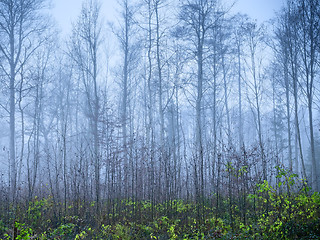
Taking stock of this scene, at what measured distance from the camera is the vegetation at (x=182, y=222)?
4.66 m

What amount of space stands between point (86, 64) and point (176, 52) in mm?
4882

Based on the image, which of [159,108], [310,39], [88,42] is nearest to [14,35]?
[88,42]

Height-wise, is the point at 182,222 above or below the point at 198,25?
below

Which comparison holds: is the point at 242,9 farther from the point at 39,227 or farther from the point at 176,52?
the point at 39,227

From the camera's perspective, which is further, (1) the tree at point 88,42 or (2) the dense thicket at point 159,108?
(1) the tree at point 88,42

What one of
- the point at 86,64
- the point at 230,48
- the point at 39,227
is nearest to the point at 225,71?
the point at 230,48

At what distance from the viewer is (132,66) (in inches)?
550

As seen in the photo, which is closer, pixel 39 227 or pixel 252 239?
pixel 252 239

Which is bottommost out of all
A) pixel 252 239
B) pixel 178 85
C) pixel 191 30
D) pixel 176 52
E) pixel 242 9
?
pixel 252 239

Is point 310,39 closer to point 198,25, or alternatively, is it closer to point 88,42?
point 198,25

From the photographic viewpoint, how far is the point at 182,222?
5.66 meters

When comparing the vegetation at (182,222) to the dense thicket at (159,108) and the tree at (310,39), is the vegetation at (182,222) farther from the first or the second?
the tree at (310,39)

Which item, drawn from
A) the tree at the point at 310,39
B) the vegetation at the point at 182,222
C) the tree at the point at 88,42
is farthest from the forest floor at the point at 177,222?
the tree at the point at 88,42

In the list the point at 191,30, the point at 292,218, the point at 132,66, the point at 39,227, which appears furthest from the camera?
the point at 132,66
